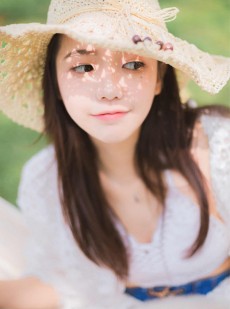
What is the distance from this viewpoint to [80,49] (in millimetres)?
939

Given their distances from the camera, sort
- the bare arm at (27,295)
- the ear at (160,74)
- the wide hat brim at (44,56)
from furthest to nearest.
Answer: the bare arm at (27,295) → the ear at (160,74) → the wide hat brim at (44,56)

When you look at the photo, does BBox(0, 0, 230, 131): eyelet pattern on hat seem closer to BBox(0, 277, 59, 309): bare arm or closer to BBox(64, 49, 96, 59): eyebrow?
BBox(64, 49, 96, 59): eyebrow

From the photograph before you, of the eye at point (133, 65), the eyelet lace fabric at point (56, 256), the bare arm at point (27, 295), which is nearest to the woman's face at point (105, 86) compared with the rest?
the eye at point (133, 65)

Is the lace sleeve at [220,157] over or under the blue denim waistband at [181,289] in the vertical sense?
over

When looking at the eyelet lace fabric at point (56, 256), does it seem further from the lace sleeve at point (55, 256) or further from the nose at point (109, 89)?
the nose at point (109, 89)

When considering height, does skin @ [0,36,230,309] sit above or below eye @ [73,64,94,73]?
below

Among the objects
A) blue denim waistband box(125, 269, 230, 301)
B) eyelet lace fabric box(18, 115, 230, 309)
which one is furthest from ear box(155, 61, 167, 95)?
blue denim waistband box(125, 269, 230, 301)

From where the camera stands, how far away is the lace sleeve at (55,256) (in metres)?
1.24

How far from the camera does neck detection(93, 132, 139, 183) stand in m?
1.14

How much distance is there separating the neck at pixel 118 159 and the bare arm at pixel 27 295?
33 centimetres

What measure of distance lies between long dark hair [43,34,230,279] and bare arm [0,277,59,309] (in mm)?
145

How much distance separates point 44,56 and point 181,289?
2.16 ft

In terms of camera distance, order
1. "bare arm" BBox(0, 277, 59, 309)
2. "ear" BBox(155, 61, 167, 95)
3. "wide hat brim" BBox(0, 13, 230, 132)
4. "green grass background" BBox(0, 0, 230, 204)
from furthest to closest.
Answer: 1. "green grass background" BBox(0, 0, 230, 204)
2. "bare arm" BBox(0, 277, 59, 309)
3. "ear" BBox(155, 61, 167, 95)
4. "wide hat brim" BBox(0, 13, 230, 132)

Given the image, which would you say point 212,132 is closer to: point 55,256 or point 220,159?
point 220,159
